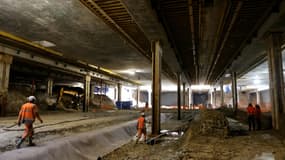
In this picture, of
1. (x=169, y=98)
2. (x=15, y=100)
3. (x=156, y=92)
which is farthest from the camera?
(x=169, y=98)

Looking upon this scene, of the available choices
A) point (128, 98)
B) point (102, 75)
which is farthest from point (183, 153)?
point (128, 98)

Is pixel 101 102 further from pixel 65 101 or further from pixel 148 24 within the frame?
pixel 148 24

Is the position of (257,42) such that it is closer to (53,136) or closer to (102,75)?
(53,136)

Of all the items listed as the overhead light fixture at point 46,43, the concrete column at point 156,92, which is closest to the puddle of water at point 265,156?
the concrete column at point 156,92

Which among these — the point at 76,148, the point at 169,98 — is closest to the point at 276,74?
the point at 76,148

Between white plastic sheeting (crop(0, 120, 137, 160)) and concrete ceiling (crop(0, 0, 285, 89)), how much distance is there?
4.58 m

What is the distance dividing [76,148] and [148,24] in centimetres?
498

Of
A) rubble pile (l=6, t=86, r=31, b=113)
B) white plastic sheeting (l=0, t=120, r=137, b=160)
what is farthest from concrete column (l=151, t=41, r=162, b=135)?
rubble pile (l=6, t=86, r=31, b=113)

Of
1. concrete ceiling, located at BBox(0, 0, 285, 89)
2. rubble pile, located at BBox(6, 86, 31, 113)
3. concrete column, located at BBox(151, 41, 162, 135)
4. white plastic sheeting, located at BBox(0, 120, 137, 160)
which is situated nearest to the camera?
white plastic sheeting, located at BBox(0, 120, 137, 160)

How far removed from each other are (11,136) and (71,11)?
4.99 meters

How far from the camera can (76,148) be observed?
685cm

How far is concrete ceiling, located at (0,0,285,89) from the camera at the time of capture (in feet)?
23.4

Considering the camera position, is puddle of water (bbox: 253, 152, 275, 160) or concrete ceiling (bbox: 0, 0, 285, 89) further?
concrete ceiling (bbox: 0, 0, 285, 89)

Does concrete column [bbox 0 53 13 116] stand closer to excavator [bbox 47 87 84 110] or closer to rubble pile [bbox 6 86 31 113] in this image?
rubble pile [bbox 6 86 31 113]
